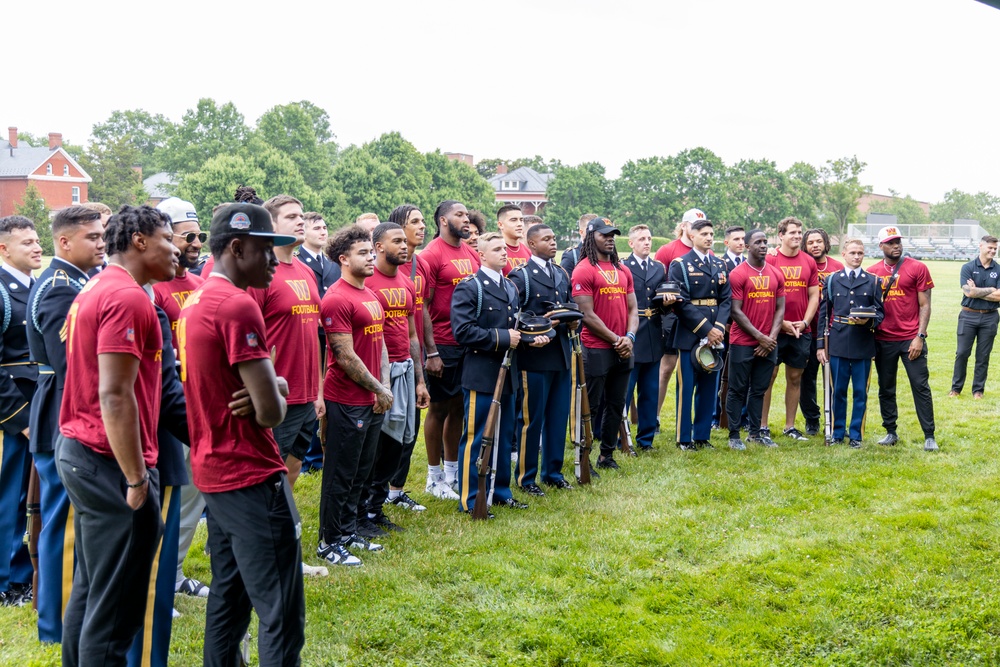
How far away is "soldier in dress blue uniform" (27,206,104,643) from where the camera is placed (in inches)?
179

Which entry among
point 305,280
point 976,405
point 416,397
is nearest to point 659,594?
point 416,397

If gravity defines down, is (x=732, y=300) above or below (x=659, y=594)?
above

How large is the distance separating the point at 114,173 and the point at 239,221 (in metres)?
84.3

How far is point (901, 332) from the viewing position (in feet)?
31.7

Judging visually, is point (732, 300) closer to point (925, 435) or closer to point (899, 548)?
point (925, 435)

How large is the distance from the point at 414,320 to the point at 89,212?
3.13m

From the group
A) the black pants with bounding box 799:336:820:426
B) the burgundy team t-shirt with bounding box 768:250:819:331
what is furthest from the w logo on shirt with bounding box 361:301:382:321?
the black pants with bounding box 799:336:820:426

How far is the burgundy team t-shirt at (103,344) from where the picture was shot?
3.55 meters

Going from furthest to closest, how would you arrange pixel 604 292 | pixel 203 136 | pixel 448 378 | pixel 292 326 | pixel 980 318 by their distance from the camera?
pixel 203 136 → pixel 980 318 → pixel 604 292 → pixel 448 378 → pixel 292 326

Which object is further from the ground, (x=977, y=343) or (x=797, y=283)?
(x=797, y=283)

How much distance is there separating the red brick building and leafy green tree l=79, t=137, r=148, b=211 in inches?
86.0

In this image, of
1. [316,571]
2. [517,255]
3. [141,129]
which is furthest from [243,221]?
[141,129]

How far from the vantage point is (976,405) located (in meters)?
12.1

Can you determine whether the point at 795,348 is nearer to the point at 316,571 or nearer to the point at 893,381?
the point at 893,381
